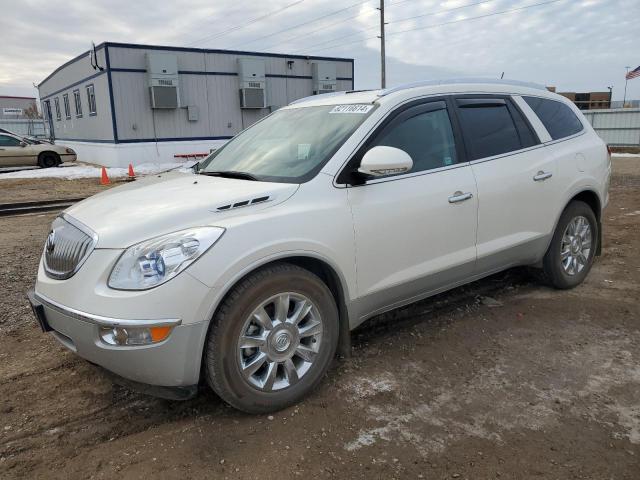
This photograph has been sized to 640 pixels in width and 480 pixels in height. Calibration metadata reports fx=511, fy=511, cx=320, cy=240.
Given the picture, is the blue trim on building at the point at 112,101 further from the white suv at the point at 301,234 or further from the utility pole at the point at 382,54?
the white suv at the point at 301,234

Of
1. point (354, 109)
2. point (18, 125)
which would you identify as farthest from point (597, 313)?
point (18, 125)

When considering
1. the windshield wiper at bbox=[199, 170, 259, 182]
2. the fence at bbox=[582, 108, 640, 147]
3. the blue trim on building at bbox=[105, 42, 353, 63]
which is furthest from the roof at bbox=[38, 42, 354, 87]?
the windshield wiper at bbox=[199, 170, 259, 182]

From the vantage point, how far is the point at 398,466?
8.18 ft

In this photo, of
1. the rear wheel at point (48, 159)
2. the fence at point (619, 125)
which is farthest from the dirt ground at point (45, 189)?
the fence at point (619, 125)

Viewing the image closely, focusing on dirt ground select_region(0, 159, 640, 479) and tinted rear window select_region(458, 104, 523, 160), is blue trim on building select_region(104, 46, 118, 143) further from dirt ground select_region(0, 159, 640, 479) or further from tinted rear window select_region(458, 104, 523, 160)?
tinted rear window select_region(458, 104, 523, 160)

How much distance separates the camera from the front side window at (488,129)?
12.8 ft

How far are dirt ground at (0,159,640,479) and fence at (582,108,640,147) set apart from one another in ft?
74.1

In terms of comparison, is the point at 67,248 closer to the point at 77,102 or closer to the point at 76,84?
the point at 76,84

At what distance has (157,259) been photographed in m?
2.54

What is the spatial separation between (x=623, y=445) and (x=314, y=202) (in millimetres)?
2070

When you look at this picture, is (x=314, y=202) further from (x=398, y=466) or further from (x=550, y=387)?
(x=550, y=387)

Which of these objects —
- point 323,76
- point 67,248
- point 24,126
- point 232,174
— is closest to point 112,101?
point 323,76

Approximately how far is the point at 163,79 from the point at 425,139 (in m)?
19.3

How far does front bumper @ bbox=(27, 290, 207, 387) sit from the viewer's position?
8.26 ft
